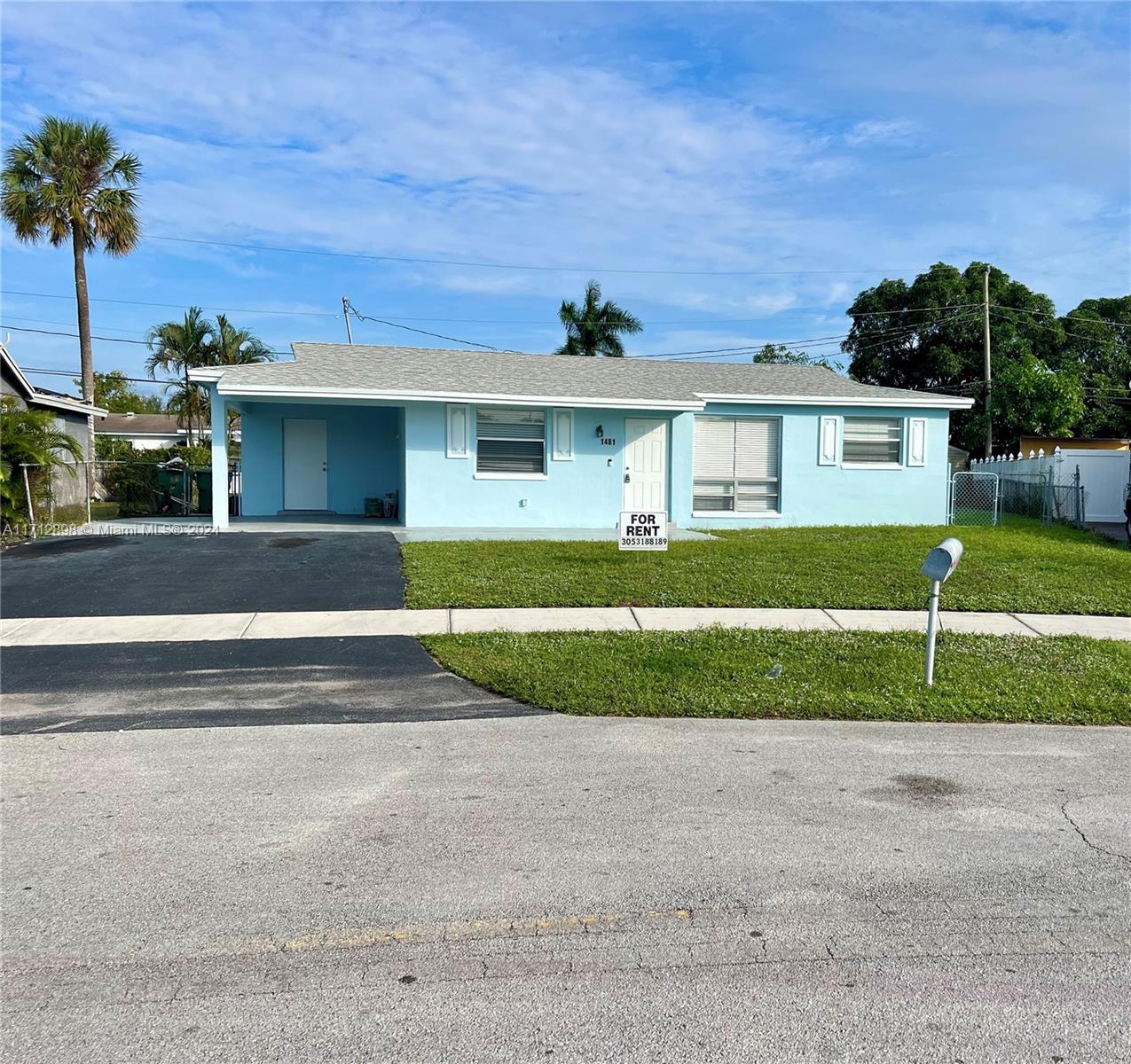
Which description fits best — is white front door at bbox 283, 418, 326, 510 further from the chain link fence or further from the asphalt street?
the asphalt street

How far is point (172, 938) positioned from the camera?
370cm

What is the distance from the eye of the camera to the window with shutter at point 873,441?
21.6 meters

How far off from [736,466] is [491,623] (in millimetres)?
12049

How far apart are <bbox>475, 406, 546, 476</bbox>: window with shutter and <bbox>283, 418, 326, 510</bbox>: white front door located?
451 centimetres

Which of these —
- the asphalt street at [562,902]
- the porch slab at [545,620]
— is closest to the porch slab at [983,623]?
the porch slab at [545,620]

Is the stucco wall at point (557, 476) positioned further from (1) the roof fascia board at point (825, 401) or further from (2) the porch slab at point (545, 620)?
(2) the porch slab at point (545, 620)

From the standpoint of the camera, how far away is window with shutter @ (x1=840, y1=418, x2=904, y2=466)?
21625 mm

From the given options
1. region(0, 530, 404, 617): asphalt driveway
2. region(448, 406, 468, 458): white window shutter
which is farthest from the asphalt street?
region(448, 406, 468, 458): white window shutter

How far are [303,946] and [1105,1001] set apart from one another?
2969 mm

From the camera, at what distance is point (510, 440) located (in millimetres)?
18703

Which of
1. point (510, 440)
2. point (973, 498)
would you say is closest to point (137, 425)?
point (510, 440)

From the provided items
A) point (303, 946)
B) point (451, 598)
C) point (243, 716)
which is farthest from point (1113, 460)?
point (303, 946)

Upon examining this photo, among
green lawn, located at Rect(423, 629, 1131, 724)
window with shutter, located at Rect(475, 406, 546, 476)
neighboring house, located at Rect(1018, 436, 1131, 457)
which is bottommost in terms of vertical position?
green lawn, located at Rect(423, 629, 1131, 724)

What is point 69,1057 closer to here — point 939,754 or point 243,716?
point 243,716
